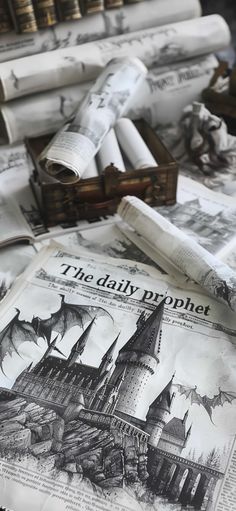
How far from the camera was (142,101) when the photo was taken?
96cm

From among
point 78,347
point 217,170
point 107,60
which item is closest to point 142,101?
point 107,60

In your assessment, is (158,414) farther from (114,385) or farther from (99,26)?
(99,26)

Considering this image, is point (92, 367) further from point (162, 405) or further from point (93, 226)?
point (93, 226)

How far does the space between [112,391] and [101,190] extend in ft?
1.00

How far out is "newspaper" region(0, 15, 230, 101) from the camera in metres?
0.89

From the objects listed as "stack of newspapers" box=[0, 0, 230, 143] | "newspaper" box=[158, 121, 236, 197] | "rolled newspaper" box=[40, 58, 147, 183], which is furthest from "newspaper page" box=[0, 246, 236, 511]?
"stack of newspapers" box=[0, 0, 230, 143]

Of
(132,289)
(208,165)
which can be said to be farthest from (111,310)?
(208,165)

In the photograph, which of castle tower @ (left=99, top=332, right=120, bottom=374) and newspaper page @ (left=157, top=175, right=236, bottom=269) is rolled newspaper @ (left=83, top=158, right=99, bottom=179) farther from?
castle tower @ (left=99, top=332, right=120, bottom=374)

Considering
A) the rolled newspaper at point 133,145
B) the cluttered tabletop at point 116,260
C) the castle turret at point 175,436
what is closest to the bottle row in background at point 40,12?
the cluttered tabletop at point 116,260

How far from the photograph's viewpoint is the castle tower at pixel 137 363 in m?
0.56

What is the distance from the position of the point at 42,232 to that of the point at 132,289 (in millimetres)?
170

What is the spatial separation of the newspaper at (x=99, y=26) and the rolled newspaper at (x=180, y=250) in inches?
13.8

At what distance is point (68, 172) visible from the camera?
2.40ft

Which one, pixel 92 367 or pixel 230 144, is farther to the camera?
pixel 230 144
